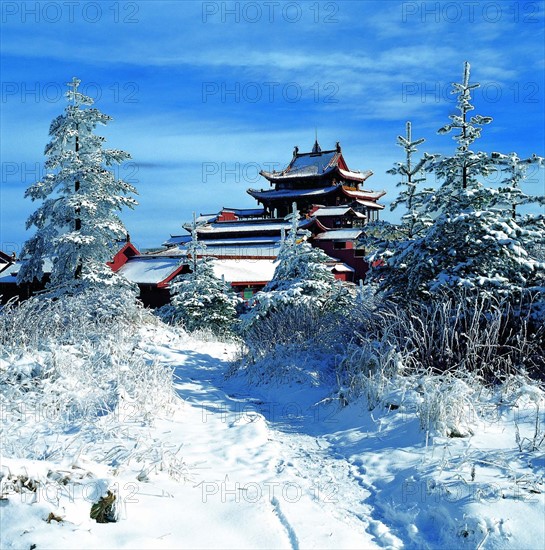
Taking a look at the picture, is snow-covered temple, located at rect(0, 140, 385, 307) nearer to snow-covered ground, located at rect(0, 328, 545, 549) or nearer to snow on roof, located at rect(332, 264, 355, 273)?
snow on roof, located at rect(332, 264, 355, 273)

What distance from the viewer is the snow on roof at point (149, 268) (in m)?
32.1

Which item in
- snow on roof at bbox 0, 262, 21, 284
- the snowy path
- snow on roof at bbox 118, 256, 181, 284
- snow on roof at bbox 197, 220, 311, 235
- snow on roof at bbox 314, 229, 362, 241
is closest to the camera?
the snowy path

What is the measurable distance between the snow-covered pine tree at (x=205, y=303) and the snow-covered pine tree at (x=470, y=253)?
1285cm

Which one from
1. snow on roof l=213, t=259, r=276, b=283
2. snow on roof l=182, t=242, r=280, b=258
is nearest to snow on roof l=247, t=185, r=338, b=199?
snow on roof l=182, t=242, r=280, b=258

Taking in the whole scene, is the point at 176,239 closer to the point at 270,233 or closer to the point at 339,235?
the point at 270,233

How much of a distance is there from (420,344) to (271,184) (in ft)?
162

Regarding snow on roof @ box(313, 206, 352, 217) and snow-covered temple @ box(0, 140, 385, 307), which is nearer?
snow-covered temple @ box(0, 140, 385, 307)

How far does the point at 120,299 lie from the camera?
53.0 ft

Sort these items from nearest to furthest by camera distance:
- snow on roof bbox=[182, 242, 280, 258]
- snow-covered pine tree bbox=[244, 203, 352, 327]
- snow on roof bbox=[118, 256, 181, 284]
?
snow-covered pine tree bbox=[244, 203, 352, 327]
snow on roof bbox=[118, 256, 181, 284]
snow on roof bbox=[182, 242, 280, 258]

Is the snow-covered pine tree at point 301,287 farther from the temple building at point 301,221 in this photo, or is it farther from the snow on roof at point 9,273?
the snow on roof at point 9,273

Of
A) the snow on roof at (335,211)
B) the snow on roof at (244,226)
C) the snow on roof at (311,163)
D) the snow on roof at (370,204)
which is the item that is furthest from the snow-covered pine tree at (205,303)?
the snow on roof at (370,204)

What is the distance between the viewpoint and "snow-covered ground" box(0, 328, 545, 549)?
3742 millimetres

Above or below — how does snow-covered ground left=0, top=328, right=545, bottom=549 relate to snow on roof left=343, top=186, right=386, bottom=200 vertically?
below

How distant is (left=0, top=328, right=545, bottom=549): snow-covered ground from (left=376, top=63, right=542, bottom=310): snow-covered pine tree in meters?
3.21
